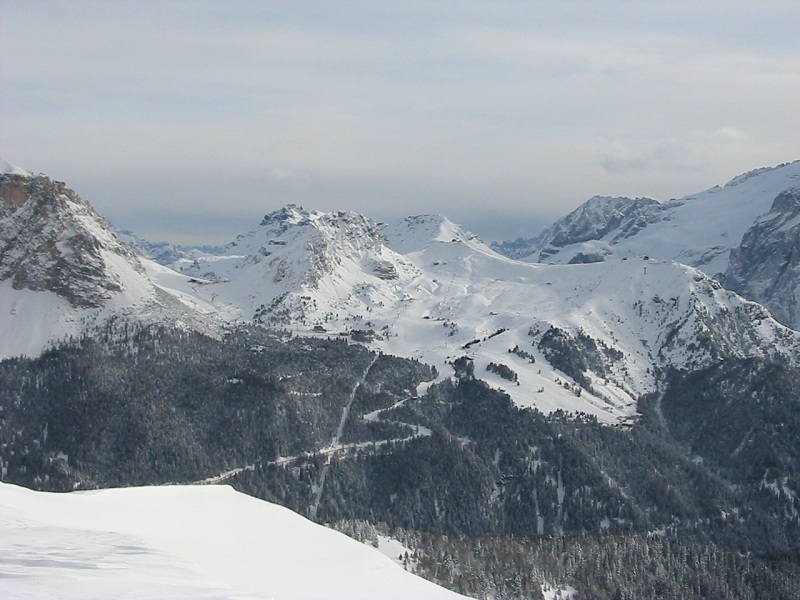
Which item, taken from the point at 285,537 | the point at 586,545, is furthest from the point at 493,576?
the point at 285,537

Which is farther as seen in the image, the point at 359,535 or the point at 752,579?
the point at 752,579

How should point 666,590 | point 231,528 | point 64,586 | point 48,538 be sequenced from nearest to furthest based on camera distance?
1. point 64,586
2. point 48,538
3. point 231,528
4. point 666,590

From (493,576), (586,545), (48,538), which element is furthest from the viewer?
(586,545)

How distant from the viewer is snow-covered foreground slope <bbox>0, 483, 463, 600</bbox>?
47.1 meters

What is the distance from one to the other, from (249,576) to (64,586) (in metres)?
14.7

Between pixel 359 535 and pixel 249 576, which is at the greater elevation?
pixel 249 576

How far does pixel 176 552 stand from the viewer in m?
57.6

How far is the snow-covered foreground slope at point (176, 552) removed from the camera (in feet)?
155

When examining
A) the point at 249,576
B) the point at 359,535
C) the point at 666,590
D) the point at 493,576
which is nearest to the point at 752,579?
the point at 666,590

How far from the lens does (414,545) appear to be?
174 m

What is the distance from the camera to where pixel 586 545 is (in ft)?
639

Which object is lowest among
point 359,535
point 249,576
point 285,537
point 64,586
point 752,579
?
point 752,579

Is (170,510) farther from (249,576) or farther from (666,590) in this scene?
(666,590)

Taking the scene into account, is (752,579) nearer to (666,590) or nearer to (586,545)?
(666,590)
